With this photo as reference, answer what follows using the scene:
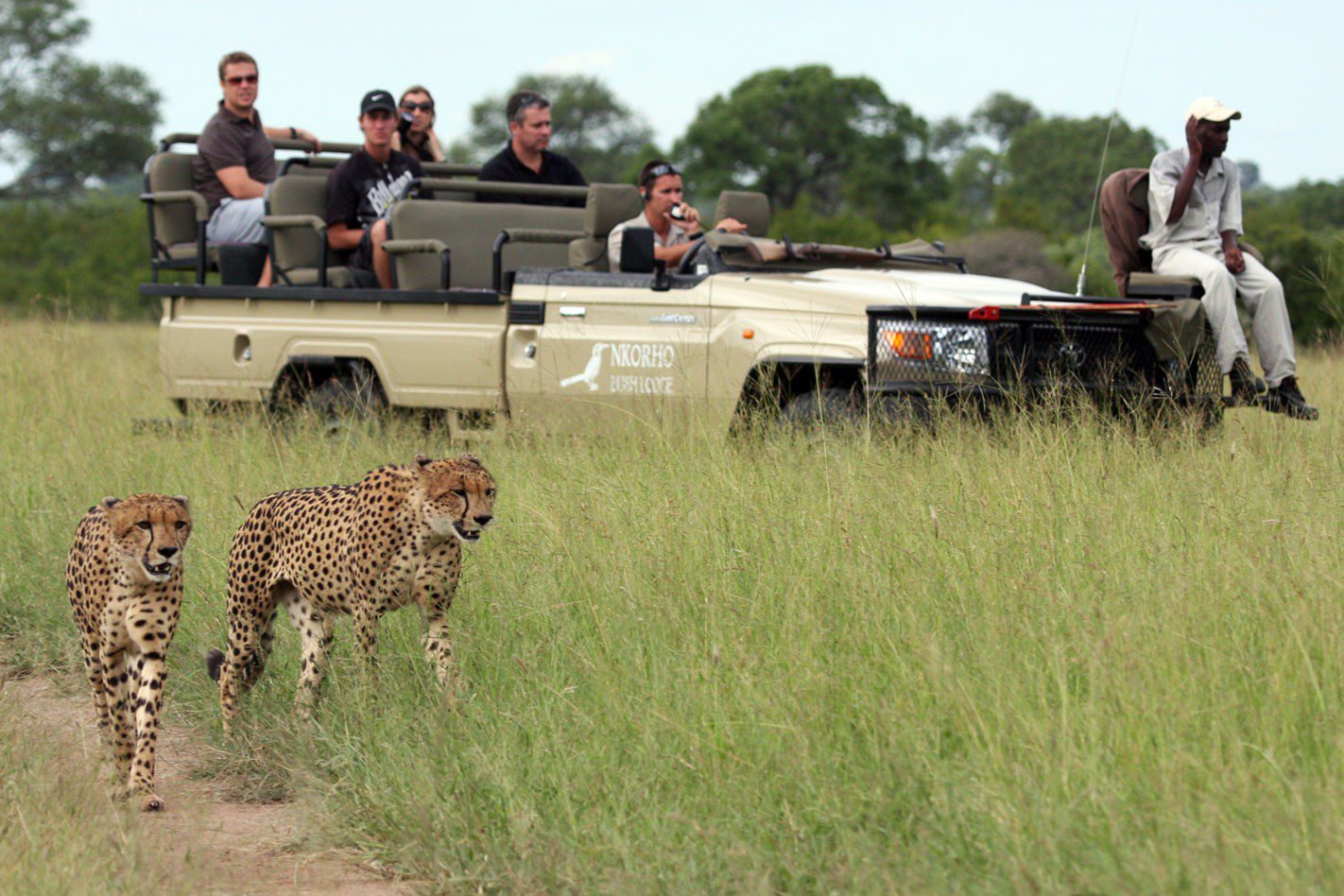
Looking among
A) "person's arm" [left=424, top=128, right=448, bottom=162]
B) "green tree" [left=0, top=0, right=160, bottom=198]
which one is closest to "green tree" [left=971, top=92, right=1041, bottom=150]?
"green tree" [left=0, top=0, right=160, bottom=198]

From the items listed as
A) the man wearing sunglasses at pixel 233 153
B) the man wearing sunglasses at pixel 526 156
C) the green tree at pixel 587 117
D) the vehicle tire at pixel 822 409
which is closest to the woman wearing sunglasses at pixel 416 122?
the man wearing sunglasses at pixel 233 153

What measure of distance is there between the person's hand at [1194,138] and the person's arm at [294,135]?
5.63m

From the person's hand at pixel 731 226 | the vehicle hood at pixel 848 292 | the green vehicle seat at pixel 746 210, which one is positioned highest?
the green vehicle seat at pixel 746 210

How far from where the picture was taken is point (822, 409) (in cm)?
723

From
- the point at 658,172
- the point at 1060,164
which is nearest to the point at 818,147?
the point at 1060,164

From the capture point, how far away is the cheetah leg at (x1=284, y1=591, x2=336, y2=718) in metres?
4.75

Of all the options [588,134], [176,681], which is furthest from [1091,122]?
[176,681]

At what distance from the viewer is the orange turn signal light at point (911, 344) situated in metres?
7.11

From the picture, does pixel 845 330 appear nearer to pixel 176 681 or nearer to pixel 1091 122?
pixel 176 681

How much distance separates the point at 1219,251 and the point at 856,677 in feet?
14.4

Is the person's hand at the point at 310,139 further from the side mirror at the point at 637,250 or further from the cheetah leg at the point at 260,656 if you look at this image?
the cheetah leg at the point at 260,656

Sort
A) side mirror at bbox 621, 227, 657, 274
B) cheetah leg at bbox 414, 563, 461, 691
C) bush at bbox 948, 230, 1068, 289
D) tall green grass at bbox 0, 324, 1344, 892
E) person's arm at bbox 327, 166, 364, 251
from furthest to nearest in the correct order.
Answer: bush at bbox 948, 230, 1068, 289 < person's arm at bbox 327, 166, 364, 251 < side mirror at bbox 621, 227, 657, 274 < cheetah leg at bbox 414, 563, 461, 691 < tall green grass at bbox 0, 324, 1344, 892

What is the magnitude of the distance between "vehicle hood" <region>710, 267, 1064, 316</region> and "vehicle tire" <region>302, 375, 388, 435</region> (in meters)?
1.94

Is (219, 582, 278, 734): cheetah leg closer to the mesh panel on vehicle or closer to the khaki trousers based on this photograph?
the mesh panel on vehicle
